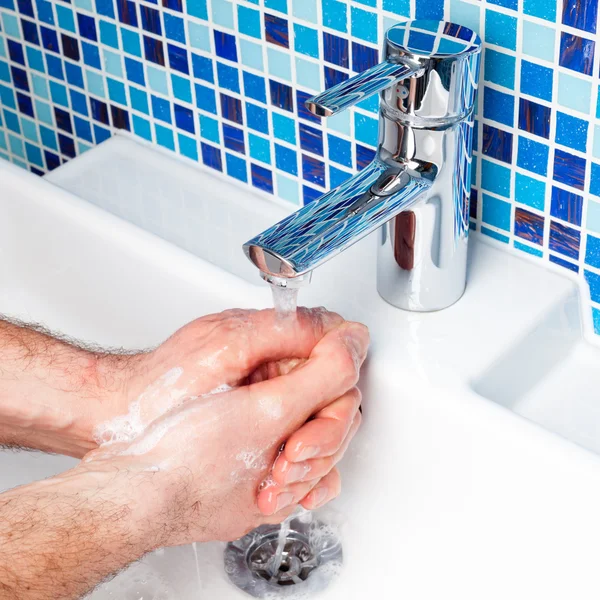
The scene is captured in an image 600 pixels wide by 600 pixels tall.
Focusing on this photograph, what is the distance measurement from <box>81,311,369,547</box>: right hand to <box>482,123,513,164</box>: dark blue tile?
16 cm

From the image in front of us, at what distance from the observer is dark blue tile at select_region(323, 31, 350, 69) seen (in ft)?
2.36

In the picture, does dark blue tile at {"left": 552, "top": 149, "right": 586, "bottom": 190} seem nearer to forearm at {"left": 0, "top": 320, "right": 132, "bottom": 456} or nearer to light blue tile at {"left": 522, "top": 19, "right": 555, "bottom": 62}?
light blue tile at {"left": 522, "top": 19, "right": 555, "bottom": 62}

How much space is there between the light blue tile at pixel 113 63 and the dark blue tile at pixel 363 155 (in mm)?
272

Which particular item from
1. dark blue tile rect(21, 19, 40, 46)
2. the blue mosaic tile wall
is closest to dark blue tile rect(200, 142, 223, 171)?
the blue mosaic tile wall

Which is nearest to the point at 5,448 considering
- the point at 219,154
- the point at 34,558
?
the point at 34,558

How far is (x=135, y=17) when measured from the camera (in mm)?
850

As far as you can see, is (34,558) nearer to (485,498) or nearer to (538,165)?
(485,498)

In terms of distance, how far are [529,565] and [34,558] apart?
1.03 ft

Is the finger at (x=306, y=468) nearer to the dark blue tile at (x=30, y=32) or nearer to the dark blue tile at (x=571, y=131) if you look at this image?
the dark blue tile at (x=571, y=131)

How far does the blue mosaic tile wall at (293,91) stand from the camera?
63cm

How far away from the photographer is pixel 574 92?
0.62m

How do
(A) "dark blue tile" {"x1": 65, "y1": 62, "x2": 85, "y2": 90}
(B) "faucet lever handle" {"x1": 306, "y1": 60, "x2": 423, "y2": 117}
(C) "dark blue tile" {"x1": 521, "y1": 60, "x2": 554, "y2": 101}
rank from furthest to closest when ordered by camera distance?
(A) "dark blue tile" {"x1": 65, "y1": 62, "x2": 85, "y2": 90}, (C) "dark blue tile" {"x1": 521, "y1": 60, "x2": 554, "y2": 101}, (B) "faucet lever handle" {"x1": 306, "y1": 60, "x2": 423, "y2": 117}

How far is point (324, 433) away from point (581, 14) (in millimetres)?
310

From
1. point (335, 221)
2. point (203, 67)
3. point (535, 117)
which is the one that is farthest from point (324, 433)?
point (203, 67)
